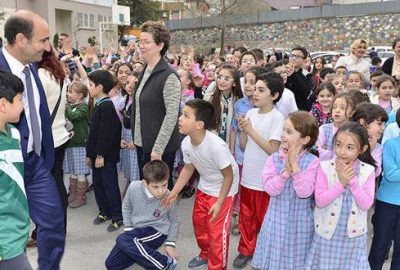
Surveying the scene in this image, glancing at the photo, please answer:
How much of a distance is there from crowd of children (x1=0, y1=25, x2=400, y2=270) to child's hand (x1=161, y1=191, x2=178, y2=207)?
0.02 m

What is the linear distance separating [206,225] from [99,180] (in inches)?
64.0

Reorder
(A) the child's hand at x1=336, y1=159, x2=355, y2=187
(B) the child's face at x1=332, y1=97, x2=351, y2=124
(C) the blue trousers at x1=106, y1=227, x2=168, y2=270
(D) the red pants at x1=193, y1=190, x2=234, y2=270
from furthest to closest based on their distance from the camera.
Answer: (B) the child's face at x1=332, y1=97, x2=351, y2=124
(C) the blue trousers at x1=106, y1=227, x2=168, y2=270
(D) the red pants at x1=193, y1=190, x2=234, y2=270
(A) the child's hand at x1=336, y1=159, x2=355, y2=187

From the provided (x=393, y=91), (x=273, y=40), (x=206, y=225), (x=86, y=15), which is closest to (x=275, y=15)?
(x=273, y=40)

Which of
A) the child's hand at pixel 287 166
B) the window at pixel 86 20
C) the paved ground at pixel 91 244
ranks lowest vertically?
the paved ground at pixel 91 244

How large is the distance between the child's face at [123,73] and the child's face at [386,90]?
295 cm

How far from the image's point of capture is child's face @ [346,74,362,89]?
503cm

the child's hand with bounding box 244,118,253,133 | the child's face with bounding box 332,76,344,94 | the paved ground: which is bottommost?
the paved ground

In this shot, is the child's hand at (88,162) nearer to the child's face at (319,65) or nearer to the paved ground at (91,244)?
the paved ground at (91,244)

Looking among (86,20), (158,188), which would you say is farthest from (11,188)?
(86,20)

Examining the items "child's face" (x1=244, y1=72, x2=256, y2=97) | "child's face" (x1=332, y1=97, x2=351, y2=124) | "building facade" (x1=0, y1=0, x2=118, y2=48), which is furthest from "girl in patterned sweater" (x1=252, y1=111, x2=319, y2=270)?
→ "building facade" (x1=0, y1=0, x2=118, y2=48)

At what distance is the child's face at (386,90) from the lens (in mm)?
4500

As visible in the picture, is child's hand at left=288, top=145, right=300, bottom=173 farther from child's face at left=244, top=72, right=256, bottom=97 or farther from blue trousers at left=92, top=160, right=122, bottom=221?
blue trousers at left=92, top=160, right=122, bottom=221

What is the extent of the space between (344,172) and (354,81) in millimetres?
2869

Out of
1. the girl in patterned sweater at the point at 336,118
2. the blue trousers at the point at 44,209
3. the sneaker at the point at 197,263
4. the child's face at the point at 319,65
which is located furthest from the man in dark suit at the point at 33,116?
the child's face at the point at 319,65
